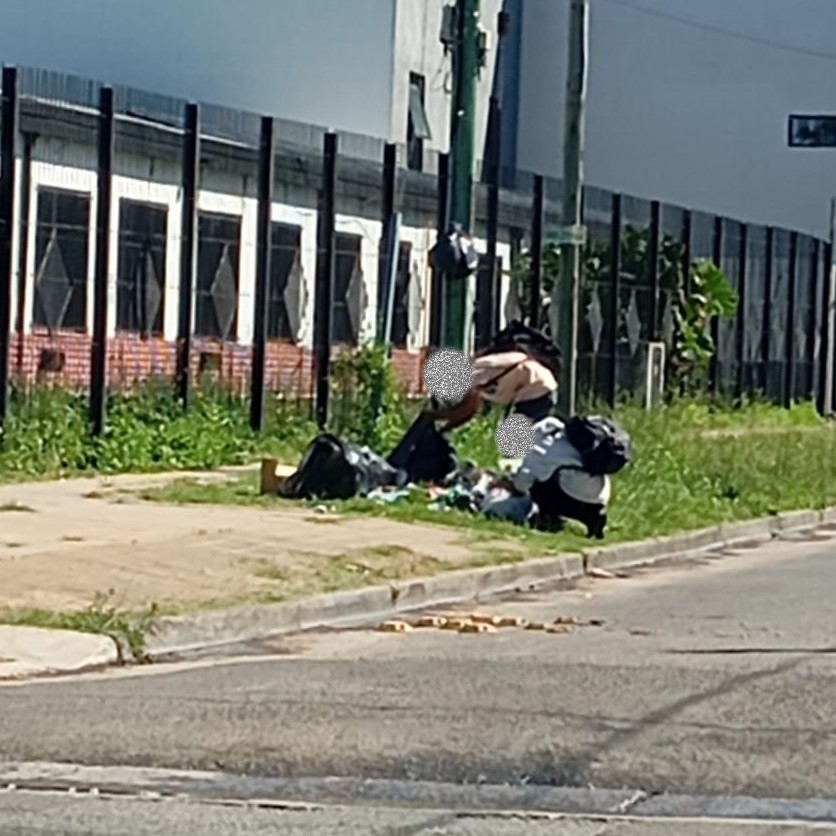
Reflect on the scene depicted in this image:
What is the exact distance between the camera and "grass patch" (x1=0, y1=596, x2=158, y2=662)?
39.3 ft

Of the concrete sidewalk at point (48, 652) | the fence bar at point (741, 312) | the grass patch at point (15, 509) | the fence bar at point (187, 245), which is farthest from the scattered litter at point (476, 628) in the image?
the fence bar at point (741, 312)

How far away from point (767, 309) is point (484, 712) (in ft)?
98.4

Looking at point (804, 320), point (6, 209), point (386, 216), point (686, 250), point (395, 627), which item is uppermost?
point (686, 250)

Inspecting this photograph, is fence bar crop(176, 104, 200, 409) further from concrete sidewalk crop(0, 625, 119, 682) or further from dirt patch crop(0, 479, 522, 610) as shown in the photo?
concrete sidewalk crop(0, 625, 119, 682)

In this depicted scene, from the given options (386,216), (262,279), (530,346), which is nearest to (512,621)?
(530,346)

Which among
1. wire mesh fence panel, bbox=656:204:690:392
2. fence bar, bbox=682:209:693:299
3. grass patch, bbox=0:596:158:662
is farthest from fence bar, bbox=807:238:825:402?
grass patch, bbox=0:596:158:662

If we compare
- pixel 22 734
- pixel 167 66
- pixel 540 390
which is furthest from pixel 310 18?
pixel 22 734

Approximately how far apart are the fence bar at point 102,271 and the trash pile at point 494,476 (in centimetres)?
307

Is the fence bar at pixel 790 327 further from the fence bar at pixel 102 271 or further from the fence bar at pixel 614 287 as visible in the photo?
the fence bar at pixel 102 271

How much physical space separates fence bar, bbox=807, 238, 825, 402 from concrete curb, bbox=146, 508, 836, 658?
867 inches

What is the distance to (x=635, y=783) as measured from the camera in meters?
8.66

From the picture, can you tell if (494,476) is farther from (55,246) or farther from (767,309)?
(767,309)

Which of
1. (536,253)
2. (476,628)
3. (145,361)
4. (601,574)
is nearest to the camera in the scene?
(476,628)

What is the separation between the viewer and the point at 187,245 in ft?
74.3
